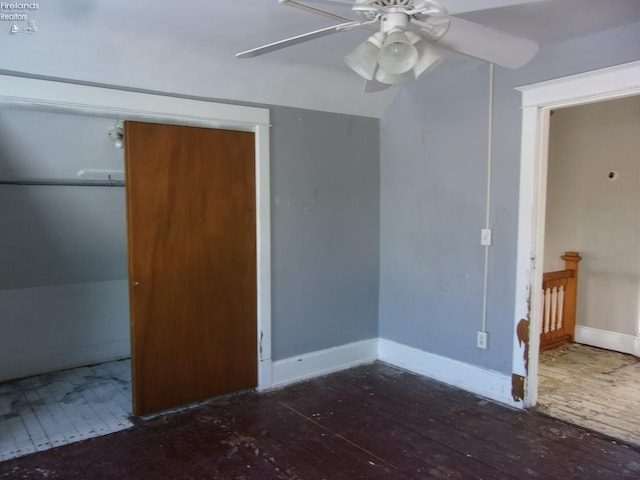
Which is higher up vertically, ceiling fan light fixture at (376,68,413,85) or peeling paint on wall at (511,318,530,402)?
ceiling fan light fixture at (376,68,413,85)

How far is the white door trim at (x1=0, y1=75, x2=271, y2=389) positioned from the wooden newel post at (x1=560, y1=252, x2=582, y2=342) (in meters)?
2.97

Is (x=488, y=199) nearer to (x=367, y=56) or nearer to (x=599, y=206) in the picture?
(x=367, y=56)

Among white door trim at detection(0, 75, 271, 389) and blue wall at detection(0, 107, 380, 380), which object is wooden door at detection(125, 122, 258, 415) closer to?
white door trim at detection(0, 75, 271, 389)

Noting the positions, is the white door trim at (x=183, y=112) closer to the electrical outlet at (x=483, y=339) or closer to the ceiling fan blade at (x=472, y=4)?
the electrical outlet at (x=483, y=339)

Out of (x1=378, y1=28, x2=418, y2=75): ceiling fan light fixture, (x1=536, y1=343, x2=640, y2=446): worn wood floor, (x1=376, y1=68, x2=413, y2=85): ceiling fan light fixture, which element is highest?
(x1=378, y1=28, x2=418, y2=75): ceiling fan light fixture

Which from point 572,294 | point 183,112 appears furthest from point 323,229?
point 572,294

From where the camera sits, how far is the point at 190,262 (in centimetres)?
317

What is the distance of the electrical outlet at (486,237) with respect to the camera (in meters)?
3.23

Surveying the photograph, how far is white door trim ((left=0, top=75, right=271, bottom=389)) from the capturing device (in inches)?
98.0

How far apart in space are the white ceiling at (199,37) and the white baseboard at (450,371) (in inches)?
83.7

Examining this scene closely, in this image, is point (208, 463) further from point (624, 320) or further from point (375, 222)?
point (624, 320)

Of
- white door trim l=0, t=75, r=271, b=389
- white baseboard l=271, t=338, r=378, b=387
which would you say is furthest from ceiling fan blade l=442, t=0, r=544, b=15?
white baseboard l=271, t=338, r=378, b=387

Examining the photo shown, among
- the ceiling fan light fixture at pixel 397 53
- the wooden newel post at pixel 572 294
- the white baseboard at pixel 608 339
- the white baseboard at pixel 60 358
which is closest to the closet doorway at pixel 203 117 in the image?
the white baseboard at pixel 60 358

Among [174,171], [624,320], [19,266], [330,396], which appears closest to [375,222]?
[330,396]
